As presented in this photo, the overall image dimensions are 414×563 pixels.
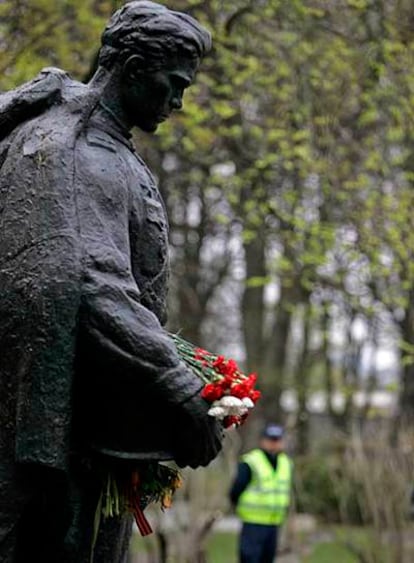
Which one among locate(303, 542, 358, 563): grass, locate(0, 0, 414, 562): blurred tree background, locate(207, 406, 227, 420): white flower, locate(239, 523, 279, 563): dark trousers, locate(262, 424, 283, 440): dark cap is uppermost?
locate(0, 0, 414, 562): blurred tree background

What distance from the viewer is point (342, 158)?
52.7ft

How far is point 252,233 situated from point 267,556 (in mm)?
4056

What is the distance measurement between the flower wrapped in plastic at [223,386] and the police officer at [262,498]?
881 centimetres

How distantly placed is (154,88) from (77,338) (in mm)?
876

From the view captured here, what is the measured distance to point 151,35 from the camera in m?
3.97

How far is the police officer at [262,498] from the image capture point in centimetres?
1271

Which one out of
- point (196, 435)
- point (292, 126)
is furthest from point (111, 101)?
point (292, 126)

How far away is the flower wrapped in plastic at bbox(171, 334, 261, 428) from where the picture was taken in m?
3.73

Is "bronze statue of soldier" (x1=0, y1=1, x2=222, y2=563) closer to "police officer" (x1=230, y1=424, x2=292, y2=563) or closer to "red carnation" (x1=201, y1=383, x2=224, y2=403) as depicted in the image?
"red carnation" (x1=201, y1=383, x2=224, y2=403)

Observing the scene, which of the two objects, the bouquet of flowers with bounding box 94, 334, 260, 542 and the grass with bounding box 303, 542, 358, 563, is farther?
the grass with bounding box 303, 542, 358, 563

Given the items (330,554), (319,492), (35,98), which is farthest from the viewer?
(319,492)

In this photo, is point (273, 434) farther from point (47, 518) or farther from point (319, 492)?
point (319, 492)

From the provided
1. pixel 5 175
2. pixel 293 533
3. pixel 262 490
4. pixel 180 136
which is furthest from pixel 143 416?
pixel 293 533

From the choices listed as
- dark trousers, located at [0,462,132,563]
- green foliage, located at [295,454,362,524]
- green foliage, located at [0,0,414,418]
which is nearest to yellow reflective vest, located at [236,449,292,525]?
green foliage, located at [0,0,414,418]
